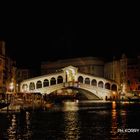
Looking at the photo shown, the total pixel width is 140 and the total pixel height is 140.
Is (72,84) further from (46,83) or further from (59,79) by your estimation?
(59,79)

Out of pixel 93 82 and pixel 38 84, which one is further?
pixel 93 82

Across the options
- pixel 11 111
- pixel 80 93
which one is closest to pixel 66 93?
pixel 80 93

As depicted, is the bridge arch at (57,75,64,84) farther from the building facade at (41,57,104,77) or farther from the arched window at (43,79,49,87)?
the building facade at (41,57,104,77)

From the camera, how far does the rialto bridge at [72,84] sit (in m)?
81.9

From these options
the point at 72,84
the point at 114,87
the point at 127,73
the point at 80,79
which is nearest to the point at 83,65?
the point at 80,79

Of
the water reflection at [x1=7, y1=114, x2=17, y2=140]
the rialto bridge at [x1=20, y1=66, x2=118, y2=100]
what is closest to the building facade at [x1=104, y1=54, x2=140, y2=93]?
the rialto bridge at [x1=20, y1=66, x2=118, y2=100]

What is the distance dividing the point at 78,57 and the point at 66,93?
621 inches

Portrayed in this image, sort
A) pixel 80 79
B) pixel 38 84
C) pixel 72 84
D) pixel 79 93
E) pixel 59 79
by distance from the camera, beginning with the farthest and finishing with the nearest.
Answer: pixel 59 79, pixel 79 93, pixel 80 79, pixel 38 84, pixel 72 84

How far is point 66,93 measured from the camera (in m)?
92.9

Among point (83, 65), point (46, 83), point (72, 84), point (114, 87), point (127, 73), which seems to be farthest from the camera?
point (83, 65)

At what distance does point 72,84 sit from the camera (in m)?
83.2

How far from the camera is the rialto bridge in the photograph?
81.9 m

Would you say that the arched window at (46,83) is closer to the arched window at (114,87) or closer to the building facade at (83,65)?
the arched window at (114,87)

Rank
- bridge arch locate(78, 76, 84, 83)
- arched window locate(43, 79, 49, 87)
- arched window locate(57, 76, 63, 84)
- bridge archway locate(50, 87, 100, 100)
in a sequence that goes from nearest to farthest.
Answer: bridge archway locate(50, 87, 100, 100)
arched window locate(43, 79, 49, 87)
bridge arch locate(78, 76, 84, 83)
arched window locate(57, 76, 63, 84)
